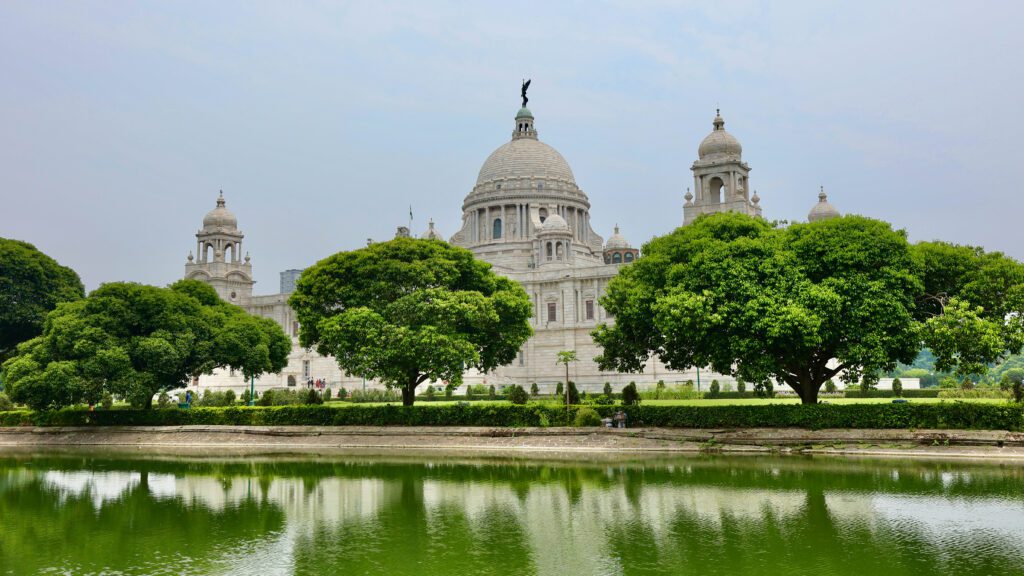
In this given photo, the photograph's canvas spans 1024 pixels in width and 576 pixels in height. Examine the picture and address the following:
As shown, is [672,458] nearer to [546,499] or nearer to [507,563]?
[546,499]

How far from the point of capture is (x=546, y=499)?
20.5m

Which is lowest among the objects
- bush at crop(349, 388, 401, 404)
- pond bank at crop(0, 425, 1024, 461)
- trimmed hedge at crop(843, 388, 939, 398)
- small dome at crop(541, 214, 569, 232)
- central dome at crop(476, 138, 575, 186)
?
pond bank at crop(0, 425, 1024, 461)

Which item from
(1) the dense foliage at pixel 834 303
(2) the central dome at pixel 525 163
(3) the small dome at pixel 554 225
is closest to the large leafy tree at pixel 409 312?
(1) the dense foliage at pixel 834 303

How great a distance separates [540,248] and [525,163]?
15292mm

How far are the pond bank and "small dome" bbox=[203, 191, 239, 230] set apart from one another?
170ft

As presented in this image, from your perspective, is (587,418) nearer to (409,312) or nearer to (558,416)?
(558,416)

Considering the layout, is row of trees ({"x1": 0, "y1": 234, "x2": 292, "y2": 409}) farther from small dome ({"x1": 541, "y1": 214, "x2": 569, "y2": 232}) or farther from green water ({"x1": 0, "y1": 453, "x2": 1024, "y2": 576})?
small dome ({"x1": 541, "y1": 214, "x2": 569, "y2": 232})

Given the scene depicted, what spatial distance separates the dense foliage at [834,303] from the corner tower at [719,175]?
3296 cm

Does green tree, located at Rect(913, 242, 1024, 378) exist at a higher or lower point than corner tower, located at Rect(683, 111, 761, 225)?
lower

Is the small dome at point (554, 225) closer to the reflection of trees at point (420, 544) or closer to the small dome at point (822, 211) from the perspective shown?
the small dome at point (822, 211)

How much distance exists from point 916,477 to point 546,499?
32.6 ft

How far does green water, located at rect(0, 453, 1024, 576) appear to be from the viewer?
14.1 metres

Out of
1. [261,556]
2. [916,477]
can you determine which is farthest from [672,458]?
[261,556]

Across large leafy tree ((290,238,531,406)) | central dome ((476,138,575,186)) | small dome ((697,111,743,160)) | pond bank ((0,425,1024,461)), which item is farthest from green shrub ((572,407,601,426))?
central dome ((476,138,575,186))
